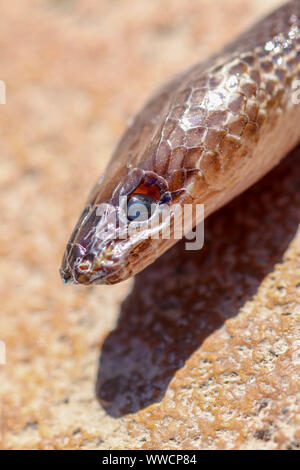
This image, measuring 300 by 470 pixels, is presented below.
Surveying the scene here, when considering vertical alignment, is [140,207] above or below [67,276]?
above

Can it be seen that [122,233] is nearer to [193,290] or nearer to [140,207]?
[140,207]

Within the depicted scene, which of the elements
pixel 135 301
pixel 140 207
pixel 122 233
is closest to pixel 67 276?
pixel 122 233

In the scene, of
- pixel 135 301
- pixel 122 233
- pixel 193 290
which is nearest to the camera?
pixel 122 233

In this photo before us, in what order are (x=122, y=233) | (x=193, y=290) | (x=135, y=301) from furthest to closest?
(x=135, y=301) < (x=193, y=290) < (x=122, y=233)

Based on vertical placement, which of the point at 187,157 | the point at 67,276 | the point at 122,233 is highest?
the point at 187,157

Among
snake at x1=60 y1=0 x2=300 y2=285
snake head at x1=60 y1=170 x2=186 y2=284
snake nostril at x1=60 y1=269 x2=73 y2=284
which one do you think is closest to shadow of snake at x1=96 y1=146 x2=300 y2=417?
snake at x1=60 y1=0 x2=300 y2=285

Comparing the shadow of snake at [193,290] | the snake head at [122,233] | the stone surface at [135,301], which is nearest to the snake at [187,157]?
the snake head at [122,233]

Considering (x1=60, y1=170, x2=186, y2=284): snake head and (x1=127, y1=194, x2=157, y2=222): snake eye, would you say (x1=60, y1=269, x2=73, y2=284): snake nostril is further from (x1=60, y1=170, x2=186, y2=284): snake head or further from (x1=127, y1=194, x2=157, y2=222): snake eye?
(x1=127, y1=194, x2=157, y2=222): snake eye
